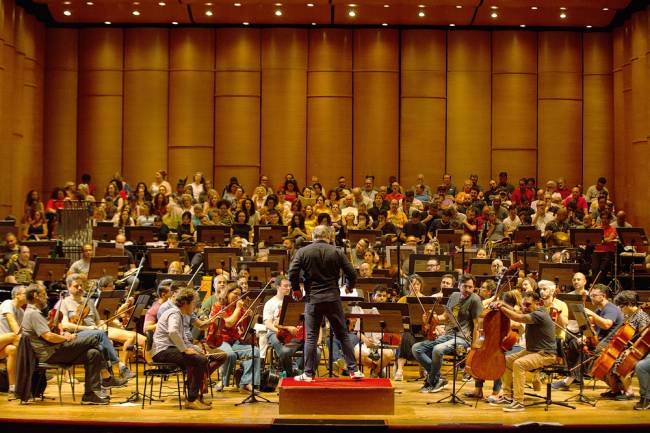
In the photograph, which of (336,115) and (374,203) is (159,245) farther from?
(336,115)

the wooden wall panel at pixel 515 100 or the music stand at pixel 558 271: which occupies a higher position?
the wooden wall panel at pixel 515 100

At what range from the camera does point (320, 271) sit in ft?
26.3

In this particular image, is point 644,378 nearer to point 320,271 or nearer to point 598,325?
point 598,325

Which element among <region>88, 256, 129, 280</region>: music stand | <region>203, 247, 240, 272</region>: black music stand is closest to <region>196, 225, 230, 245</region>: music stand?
A: <region>203, 247, 240, 272</region>: black music stand

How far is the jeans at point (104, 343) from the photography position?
28.6 ft

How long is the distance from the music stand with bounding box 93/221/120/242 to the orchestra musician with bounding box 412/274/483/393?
5.66 metres

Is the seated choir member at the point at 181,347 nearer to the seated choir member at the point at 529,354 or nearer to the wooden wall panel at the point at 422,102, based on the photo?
the seated choir member at the point at 529,354

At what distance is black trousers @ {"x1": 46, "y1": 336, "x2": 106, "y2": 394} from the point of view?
8.55m

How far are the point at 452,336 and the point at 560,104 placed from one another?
10.2 meters

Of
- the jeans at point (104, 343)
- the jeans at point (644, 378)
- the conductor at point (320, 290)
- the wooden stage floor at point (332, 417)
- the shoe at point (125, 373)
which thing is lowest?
the wooden stage floor at point (332, 417)

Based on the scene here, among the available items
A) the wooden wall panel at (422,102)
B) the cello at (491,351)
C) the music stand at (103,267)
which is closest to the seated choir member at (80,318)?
the music stand at (103,267)

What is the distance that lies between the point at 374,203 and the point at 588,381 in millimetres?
5945

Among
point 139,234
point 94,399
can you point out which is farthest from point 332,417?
point 139,234

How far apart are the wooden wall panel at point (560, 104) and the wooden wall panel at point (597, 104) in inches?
5.5
